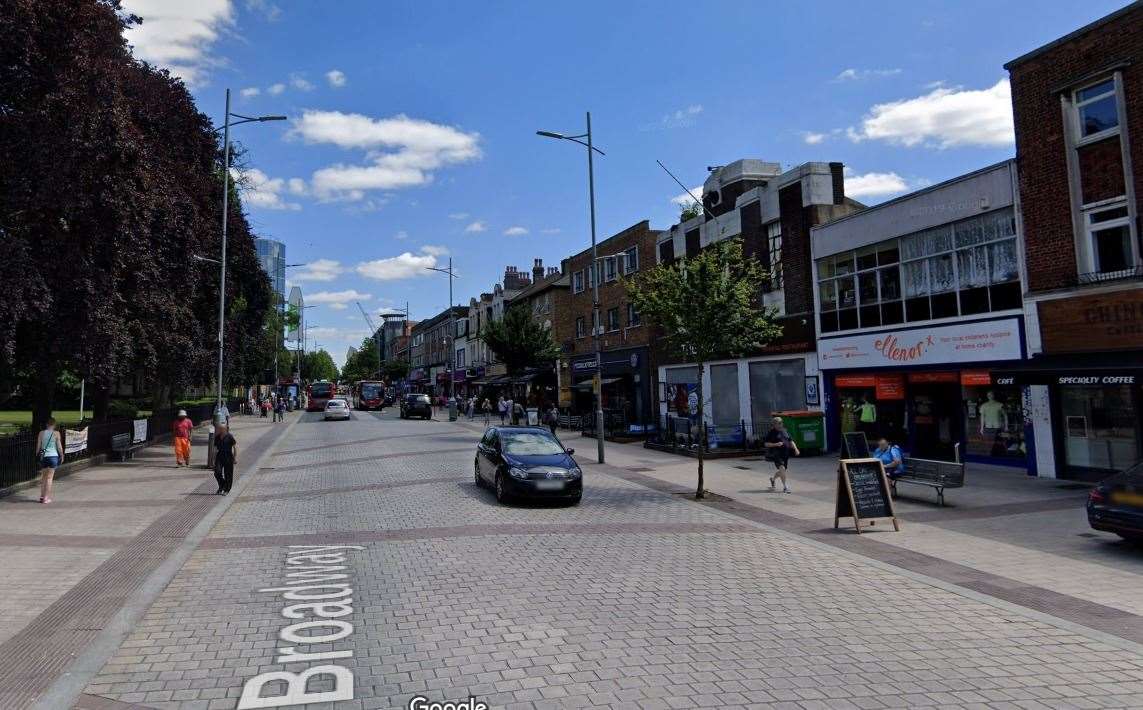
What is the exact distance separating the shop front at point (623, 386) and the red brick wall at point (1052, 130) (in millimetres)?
17293

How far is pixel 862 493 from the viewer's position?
Answer: 11.1 meters

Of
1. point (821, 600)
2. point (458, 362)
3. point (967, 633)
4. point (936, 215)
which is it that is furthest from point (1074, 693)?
point (458, 362)

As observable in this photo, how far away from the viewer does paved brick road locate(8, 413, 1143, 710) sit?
4875 millimetres

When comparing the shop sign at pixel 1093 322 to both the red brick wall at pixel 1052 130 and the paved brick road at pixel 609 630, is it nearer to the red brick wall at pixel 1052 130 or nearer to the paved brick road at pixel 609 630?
the red brick wall at pixel 1052 130

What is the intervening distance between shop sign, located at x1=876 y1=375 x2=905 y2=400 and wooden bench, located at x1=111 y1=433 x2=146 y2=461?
21907 millimetres

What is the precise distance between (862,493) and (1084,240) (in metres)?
8.87

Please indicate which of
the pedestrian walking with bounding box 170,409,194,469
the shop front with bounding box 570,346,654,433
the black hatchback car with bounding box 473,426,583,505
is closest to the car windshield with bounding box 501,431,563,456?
the black hatchback car with bounding box 473,426,583,505

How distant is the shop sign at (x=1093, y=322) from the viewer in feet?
45.1

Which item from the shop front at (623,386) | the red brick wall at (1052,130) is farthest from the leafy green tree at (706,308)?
the shop front at (623,386)

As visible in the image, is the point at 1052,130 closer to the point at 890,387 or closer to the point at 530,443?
the point at 890,387

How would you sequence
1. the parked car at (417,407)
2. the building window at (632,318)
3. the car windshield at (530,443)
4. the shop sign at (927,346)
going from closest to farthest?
the car windshield at (530,443) < the shop sign at (927,346) < the building window at (632,318) < the parked car at (417,407)

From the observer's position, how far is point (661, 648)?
18.7 ft

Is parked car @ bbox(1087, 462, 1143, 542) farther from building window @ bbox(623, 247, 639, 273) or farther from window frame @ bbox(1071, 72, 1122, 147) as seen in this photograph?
building window @ bbox(623, 247, 639, 273)

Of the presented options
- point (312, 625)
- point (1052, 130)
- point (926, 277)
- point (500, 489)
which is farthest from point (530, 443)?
point (1052, 130)
